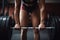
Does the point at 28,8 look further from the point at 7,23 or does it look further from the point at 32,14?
the point at 7,23

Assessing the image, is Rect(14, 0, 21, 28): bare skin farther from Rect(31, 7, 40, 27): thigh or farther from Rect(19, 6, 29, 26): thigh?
Rect(31, 7, 40, 27): thigh

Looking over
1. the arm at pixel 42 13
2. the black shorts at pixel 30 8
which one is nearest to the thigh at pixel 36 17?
the black shorts at pixel 30 8

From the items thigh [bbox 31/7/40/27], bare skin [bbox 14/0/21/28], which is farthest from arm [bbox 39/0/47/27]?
bare skin [bbox 14/0/21/28]

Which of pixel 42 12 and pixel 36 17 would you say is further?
pixel 36 17

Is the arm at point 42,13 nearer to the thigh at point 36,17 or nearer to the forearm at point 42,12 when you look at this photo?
the forearm at point 42,12

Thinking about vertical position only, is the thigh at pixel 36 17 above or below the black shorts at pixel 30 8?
below

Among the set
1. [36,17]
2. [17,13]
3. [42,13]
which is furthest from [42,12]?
[17,13]

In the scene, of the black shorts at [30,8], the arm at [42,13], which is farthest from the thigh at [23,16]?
the arm at [42,13]

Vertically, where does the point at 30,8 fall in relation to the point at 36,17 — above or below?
above

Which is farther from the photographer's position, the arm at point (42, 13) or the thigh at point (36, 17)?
the thigh at point (36, 17)

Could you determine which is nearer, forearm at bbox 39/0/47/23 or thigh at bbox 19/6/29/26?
forearm at bbox 39/0/47/23

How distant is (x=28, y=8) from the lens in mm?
1757

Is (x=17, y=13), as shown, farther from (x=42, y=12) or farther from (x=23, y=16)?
(x=42, y=12)

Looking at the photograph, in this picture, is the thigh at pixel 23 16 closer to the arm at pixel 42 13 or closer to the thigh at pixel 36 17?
the thigh at pixel 36 17
